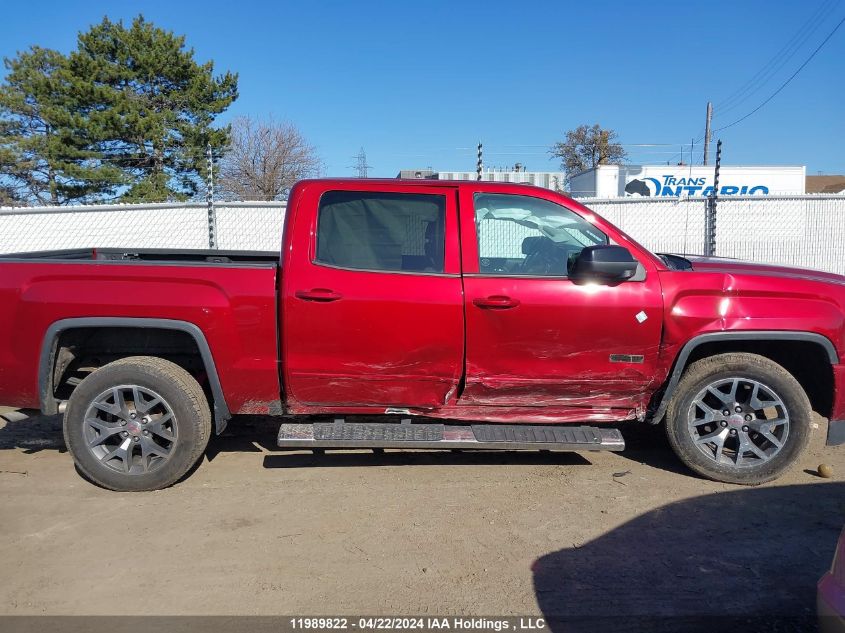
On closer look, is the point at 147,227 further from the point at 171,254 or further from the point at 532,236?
the point at 532,236

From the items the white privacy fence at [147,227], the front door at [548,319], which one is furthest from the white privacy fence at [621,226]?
the front door at [548,319]

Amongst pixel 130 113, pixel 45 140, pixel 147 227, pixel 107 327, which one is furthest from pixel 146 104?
pixel 107 327

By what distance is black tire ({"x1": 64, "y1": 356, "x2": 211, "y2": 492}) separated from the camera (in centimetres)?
415

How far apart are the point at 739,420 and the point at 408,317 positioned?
7.50 feet

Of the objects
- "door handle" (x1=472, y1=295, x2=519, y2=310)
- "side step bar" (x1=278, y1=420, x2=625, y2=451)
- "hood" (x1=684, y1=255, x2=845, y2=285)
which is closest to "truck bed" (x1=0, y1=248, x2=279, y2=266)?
"side step bar" (x1=278, y1=420, x2=625, y2=451)

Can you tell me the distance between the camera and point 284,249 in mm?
4188

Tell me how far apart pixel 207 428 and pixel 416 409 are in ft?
4.49

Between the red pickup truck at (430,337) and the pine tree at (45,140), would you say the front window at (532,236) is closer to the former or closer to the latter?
the red pickup truck at (430,337)

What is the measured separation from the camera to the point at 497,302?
410 cm

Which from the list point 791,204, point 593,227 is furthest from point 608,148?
point 593,227

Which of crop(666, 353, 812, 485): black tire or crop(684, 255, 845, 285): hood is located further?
crop(684, 255, 845, 285): hood

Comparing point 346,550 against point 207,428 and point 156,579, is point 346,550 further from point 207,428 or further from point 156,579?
point 207,428

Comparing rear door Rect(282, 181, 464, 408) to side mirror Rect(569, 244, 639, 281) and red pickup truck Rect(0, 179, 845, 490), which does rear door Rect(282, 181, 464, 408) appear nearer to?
red pickup truck Rect(0, 179, 845, 490)

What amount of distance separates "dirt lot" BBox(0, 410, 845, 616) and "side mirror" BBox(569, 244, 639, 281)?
4.69 ft
